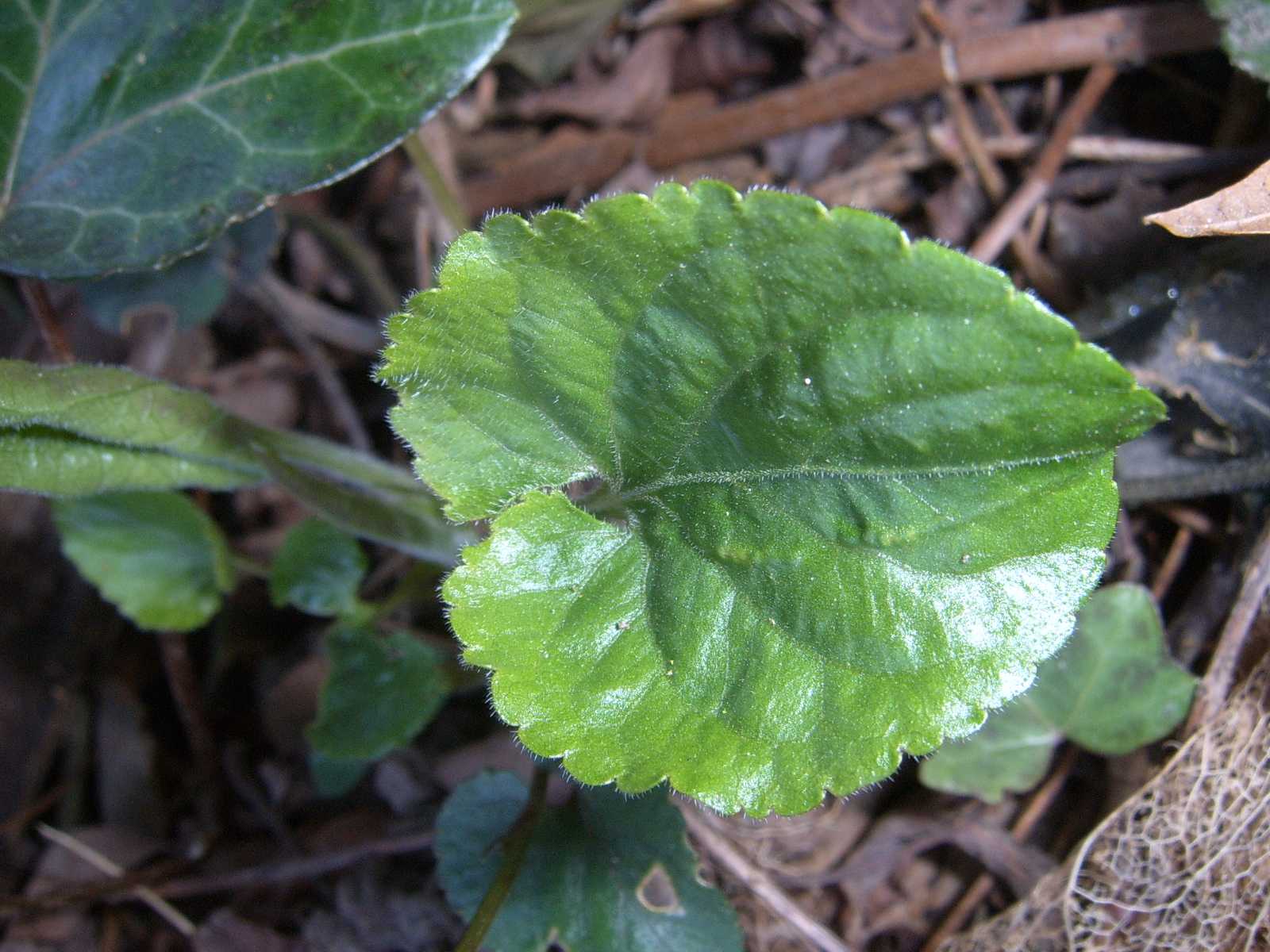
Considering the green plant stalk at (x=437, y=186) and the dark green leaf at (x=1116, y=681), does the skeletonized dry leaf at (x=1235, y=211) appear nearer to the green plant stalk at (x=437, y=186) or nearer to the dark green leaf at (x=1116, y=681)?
the dark green leaf at (x=1116, y=681)

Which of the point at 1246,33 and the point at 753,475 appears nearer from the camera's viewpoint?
the point at 753,475

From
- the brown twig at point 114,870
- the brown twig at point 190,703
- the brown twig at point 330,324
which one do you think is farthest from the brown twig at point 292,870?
the brown twig at point 330,324

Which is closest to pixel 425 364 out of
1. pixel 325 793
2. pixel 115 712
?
pixel 325 793

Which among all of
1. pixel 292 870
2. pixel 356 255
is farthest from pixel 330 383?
pixel 292 870

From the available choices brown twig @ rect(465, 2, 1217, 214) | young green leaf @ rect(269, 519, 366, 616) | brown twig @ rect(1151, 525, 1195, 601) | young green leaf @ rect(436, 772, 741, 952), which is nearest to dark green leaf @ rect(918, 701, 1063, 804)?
brown twig @ rect(1151, 525, 1195, 601)

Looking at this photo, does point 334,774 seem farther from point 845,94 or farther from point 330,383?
point 845,94
